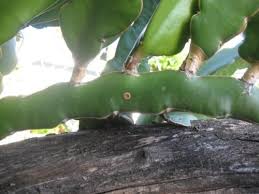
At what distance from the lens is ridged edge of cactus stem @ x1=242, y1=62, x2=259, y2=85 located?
1.97 ft

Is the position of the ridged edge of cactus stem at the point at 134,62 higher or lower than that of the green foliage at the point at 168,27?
lower

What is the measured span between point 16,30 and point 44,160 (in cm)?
17

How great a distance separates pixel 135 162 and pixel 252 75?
188 millimetres

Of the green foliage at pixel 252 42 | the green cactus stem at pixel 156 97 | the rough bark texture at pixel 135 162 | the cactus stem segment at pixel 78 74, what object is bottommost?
the rough bark texture at pixel 135 162

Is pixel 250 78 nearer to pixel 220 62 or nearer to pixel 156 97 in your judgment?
pixel 156 97

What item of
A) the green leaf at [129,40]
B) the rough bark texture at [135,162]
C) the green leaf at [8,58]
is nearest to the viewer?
the rough bark texture at [135,162]

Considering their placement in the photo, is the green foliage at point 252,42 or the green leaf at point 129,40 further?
the green leaf at point 129,40

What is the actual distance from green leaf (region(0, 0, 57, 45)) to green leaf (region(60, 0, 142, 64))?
31 millimetres

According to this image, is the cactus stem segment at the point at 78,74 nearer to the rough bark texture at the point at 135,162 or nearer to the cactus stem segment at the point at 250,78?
the rough bark texture at the point at 135,162

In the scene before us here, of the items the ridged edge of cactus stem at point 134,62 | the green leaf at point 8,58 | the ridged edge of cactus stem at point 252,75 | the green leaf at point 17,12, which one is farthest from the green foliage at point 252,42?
the green leaf at point 8,58

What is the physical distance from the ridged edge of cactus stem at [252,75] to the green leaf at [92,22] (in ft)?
0.53

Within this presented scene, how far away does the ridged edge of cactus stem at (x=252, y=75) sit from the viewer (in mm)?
601

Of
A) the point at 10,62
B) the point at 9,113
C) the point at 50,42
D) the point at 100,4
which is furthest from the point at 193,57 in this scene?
the point at 50,42

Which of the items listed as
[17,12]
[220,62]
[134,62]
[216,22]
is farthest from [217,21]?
[220,62]
